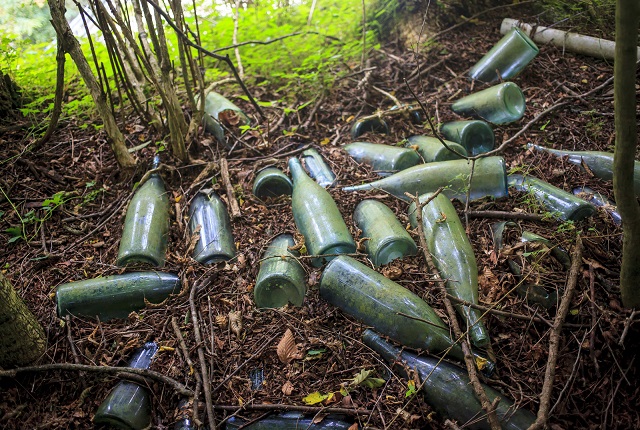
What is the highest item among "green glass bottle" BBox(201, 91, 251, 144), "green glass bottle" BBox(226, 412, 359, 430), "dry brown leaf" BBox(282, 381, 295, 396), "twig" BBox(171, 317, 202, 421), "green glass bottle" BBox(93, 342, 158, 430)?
"green glass bottle" BBox(201, 91, 251, 144)

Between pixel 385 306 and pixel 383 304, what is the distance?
0.01m

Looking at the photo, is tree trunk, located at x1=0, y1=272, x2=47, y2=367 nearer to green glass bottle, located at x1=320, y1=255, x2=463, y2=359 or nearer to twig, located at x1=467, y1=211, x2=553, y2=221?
green glass bottle, located at x1=320, y1=255, x2=463, y2=359

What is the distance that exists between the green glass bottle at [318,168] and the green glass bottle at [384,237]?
0.41 m

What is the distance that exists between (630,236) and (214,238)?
5.70 feet

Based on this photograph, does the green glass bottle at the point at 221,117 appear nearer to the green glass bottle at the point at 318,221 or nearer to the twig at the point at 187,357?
the green glass bottle at the point at 318,221

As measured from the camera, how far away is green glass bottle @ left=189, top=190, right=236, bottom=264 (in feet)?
7.06

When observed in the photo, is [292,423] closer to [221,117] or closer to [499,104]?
[221,117]

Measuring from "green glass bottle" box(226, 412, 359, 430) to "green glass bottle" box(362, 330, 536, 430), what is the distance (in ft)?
0.94

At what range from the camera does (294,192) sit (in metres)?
2.38

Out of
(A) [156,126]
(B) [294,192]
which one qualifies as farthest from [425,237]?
(A) [156,126]

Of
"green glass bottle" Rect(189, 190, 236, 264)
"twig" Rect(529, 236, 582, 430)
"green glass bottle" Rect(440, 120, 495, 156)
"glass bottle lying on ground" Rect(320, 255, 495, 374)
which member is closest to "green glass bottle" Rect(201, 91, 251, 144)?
"green glass bottle" Rect(189, 190, 236, 264)

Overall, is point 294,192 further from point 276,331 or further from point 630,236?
point 630,236

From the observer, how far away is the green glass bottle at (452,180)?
7.36 ft

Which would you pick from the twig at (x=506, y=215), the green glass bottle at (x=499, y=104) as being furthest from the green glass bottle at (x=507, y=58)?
the twig at (x=506, y=215)
